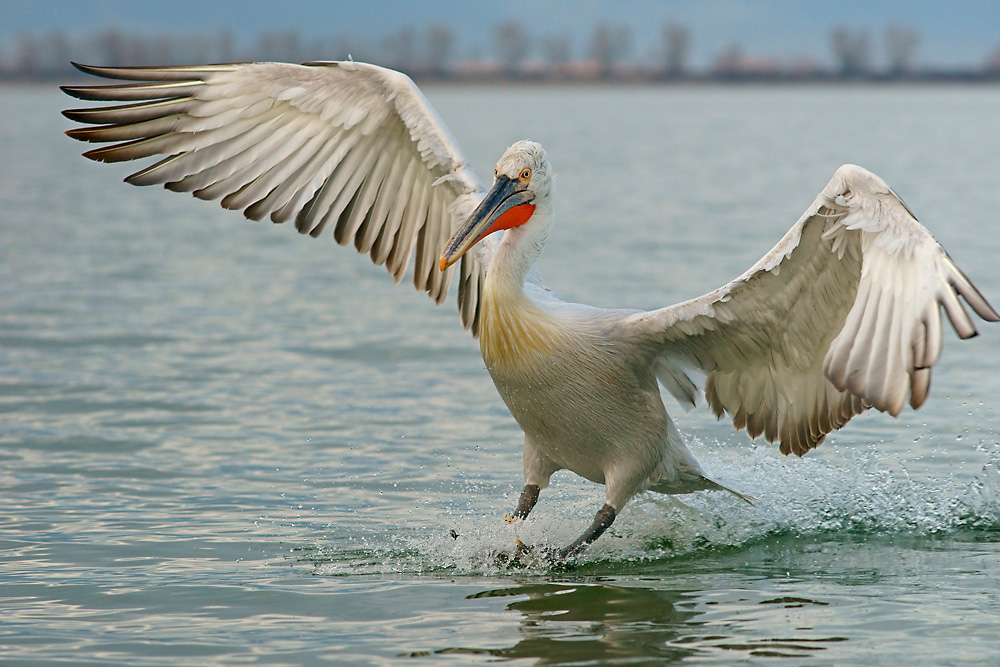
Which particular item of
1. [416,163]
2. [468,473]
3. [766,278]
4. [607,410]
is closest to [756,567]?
[607,410]

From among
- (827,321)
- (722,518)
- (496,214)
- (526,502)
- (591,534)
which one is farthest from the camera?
(722,518)

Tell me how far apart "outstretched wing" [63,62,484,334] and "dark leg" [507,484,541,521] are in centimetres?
120

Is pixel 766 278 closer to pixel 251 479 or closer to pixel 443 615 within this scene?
pixel 443 615

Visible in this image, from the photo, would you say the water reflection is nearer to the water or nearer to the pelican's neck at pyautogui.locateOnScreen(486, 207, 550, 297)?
the water

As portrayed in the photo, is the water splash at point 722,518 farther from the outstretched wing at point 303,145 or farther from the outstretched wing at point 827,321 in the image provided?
the outstretched wing at point 303,145

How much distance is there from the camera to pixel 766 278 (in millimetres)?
5637

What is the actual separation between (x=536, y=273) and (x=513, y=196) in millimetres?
993

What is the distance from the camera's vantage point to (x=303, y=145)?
272 inches

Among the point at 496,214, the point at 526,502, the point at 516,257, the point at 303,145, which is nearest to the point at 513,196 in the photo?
the point at 496,214

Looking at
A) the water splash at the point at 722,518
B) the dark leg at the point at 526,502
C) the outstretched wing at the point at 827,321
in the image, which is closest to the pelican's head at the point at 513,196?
the outstretched wing at the point at 827,321

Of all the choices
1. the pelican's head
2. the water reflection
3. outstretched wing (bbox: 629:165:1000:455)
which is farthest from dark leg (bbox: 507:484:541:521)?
the pelican's head

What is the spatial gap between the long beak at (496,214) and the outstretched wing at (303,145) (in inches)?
31.0

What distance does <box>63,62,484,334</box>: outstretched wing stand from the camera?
256 inches

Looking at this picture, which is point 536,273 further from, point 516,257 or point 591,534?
point 591,534
